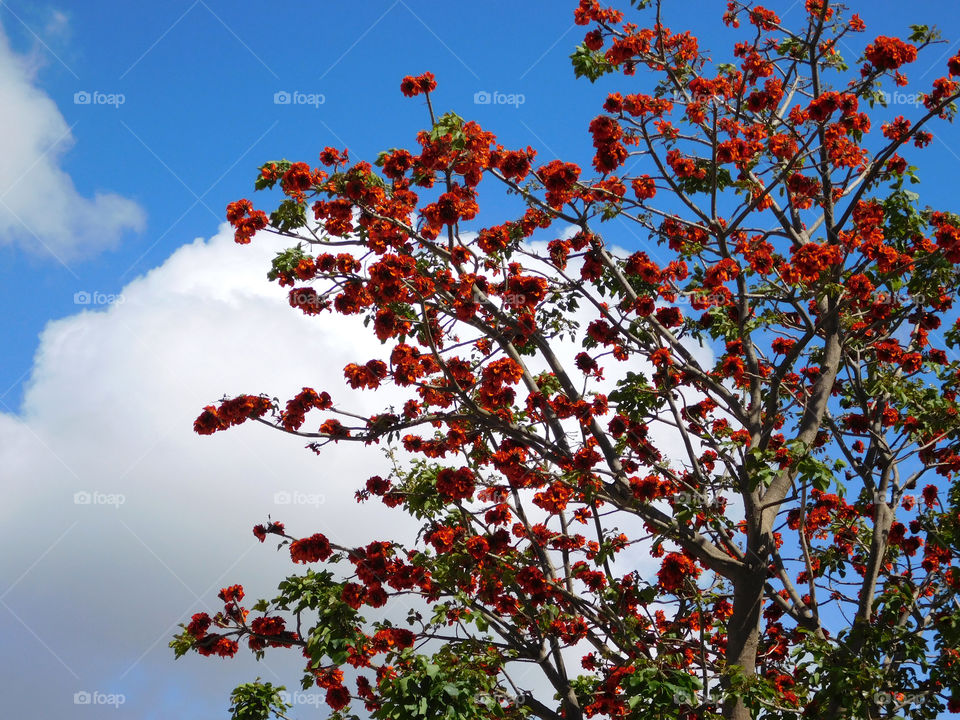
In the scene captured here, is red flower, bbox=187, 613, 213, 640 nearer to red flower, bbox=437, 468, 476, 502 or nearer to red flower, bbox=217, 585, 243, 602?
red flower, bbox=217, 585, 243, 602

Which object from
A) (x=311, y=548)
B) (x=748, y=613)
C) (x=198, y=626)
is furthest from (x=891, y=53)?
(x=198, y=626)

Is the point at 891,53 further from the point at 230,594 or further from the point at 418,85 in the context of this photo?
the point at 230,594

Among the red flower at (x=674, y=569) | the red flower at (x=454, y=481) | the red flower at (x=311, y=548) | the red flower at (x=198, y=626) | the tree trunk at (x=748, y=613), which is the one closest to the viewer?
the red flower at (x=454, y=481)

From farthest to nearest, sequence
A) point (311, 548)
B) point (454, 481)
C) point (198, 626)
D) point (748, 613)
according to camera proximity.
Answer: point (198, 626), point (311, 548), point (748, 613), point (454, 481)

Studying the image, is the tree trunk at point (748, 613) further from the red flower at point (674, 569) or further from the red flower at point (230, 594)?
the red flower at point (230, 594)

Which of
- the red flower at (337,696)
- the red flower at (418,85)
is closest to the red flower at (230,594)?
the red flower at (337,696)

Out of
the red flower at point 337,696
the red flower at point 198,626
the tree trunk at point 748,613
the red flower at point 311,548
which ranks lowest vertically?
the red flower at point 337,696

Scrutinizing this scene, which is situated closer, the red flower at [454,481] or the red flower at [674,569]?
the red flower at [454,481]

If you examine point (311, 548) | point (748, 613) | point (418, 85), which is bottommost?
point (311, 548)

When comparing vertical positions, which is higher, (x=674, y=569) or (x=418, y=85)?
(x=418, y=85)

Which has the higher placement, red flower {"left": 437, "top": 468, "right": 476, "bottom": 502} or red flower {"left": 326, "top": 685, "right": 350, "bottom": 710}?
red flower {"left": 437, "top": 468, "right": 476, "bottom": 502}

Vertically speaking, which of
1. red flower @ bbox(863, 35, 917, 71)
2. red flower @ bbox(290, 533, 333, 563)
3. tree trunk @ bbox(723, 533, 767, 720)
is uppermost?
red flower @ bbox(863, 35, 917, 71)

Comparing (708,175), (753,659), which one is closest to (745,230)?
(708,175)

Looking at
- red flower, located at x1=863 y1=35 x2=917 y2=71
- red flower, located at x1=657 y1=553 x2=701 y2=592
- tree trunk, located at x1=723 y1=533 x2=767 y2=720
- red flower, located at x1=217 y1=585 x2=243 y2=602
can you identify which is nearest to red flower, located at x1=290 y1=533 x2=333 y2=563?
red flower, located at x1=217 y1=585 x2=243 y2=602
